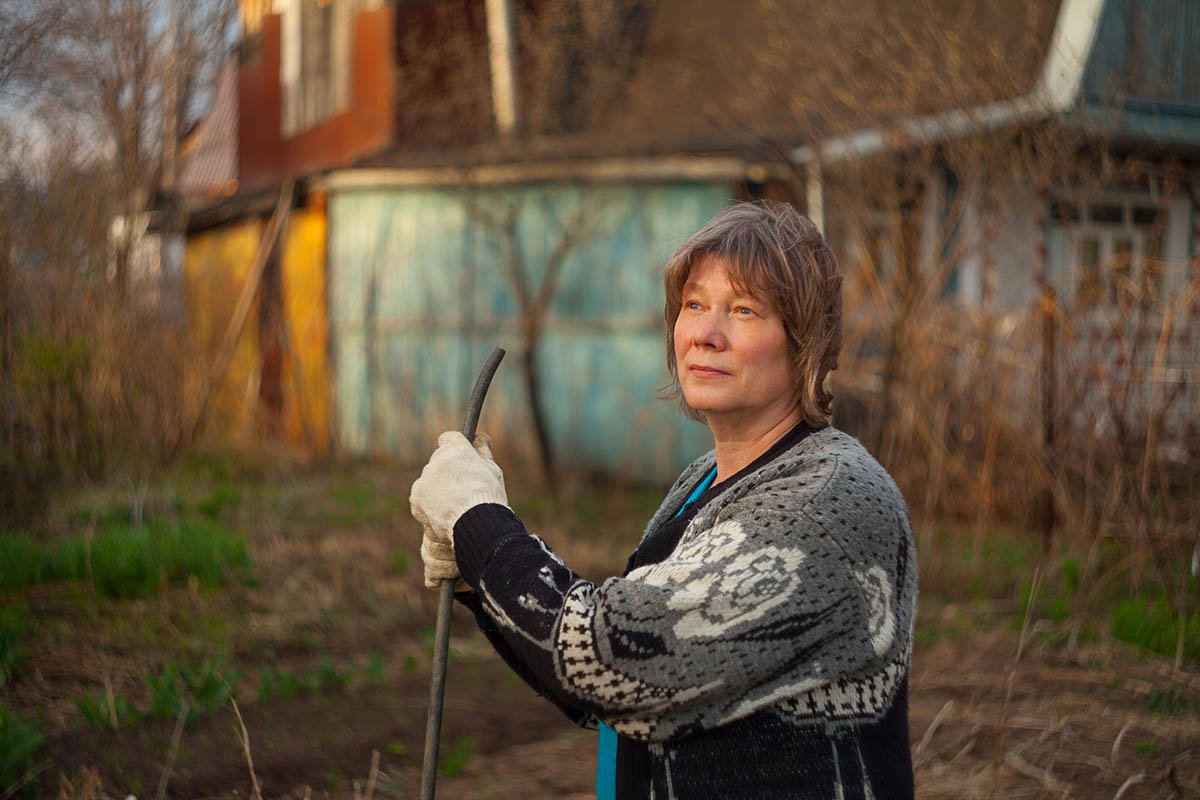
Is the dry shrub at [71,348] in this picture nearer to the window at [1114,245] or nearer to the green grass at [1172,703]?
the green grass at [1172,703]

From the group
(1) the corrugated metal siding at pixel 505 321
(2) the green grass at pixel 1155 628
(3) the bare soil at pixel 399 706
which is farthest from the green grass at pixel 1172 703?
(1) the corrugated metal siding at pixel 505 321

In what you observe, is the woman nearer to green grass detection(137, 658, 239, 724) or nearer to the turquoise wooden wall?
green grass detection(137, 658, 239, 724)

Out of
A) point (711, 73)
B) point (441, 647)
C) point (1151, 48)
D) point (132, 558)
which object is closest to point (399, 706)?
point (132, 558)

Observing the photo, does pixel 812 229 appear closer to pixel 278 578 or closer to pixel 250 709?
pixel 250 709

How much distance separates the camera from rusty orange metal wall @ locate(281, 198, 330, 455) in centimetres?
1017

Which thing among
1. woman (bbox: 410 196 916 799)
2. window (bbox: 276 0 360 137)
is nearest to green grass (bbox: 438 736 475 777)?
woman (bbox: 410 196 916 799)

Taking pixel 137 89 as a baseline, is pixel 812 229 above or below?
below

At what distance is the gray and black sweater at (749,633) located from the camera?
175 cm

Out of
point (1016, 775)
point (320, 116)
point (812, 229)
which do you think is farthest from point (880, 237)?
point (320, 116)

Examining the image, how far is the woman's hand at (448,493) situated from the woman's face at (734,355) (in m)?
0.39

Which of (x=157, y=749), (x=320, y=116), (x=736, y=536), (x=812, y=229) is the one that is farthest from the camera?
(x=320, y=116)

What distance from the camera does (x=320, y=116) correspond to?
13.9 meters

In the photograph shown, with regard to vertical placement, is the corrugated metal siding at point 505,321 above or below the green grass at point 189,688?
above

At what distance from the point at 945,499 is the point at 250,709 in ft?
14.3
